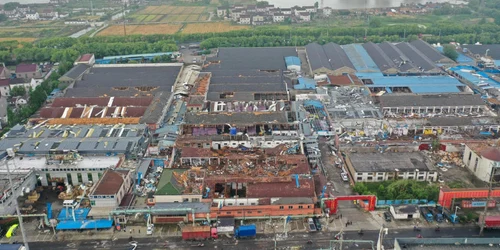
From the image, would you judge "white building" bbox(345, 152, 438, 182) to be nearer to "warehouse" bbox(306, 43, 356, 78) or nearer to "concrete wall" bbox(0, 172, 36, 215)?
"warehouse" bbox(306, 43, 356, 78)

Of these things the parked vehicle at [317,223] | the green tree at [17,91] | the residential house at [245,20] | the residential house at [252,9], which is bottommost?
the parked vehicle at [317,223]

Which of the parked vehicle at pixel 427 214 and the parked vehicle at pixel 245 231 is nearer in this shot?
the parked vehicle at pixel 245 231

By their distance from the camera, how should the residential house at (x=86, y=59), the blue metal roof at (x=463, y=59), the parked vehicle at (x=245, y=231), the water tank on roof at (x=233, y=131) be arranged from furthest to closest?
the residential house at (x=86, y=59) → the blue metal roof at (x=463, y=59) → the water tank on roof at (x=233, y=131) → the parked vehicle at (x=245, y=231)

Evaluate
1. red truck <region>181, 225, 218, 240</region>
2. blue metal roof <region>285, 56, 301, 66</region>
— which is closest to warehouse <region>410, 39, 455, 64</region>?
blue metal roof <region>285, 56, 301, 66</region>

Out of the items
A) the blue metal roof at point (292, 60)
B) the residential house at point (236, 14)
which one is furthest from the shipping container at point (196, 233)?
the residential house at point (236, 14)

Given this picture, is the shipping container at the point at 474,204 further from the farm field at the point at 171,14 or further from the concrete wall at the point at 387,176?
the farm field at the point at 171,14

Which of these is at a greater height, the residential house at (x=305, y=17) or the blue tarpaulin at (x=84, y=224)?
the residential house at (x=305, y=17)

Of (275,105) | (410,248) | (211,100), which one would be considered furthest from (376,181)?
(211,100)
